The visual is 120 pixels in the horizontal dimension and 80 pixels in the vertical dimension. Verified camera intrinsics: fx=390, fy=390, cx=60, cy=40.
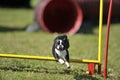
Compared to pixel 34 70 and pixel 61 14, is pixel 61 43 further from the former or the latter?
pixel 61 14

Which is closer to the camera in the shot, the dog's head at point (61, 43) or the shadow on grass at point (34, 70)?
the dog's head at point (61, 43)

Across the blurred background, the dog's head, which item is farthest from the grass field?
the dog's head

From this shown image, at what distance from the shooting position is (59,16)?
42.0 feet

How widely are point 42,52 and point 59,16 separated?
4.24m

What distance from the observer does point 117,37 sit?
11.4 meters

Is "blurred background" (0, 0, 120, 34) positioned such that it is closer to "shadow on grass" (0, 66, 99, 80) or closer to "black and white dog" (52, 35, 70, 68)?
"shadow on grass" (0, 66, 99, 80)

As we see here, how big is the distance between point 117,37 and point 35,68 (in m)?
5.17

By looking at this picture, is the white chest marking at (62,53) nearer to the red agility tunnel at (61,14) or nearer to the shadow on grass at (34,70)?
the shadow on grass at (34,70)

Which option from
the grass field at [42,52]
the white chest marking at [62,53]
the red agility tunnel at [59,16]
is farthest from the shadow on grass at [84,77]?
the red agility tunnel at [59,16]

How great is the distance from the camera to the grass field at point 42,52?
633 cm

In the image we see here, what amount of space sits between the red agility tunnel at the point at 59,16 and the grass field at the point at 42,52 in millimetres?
341

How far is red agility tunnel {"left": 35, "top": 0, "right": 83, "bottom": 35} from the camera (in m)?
11.8

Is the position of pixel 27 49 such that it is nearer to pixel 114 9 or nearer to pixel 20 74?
pixel 20 74

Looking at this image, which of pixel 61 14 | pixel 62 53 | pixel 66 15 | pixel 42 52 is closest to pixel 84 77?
pixel 62 53
